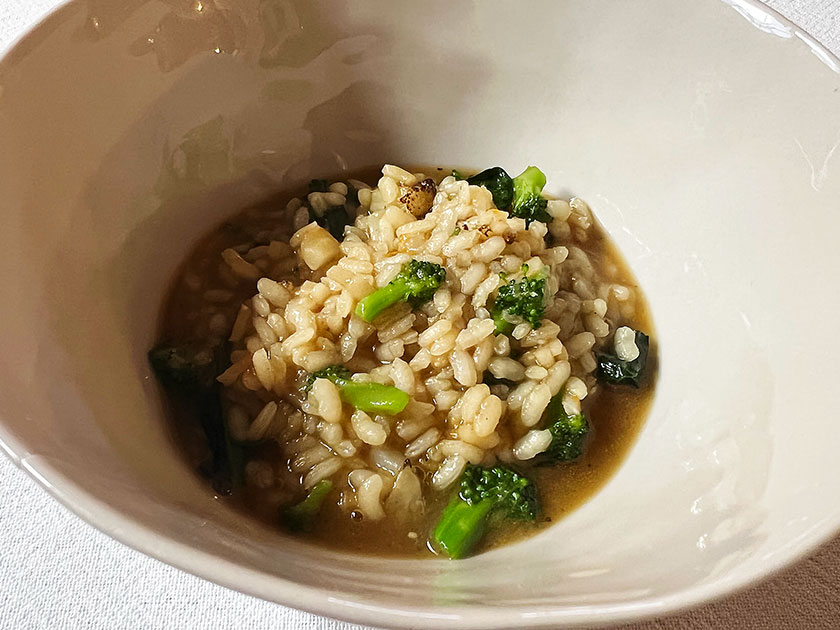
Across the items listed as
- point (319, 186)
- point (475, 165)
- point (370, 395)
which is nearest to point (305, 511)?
point (370, 395)

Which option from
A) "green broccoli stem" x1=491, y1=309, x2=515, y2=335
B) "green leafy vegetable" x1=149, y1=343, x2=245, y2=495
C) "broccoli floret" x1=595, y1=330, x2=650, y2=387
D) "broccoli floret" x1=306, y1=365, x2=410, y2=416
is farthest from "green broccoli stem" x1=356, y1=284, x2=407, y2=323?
"broccoli floret" x1=595, y1=330, x2=650, y2=387

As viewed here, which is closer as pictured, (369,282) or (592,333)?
(369,282)

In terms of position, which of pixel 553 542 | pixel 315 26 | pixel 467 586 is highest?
pixel 315 26

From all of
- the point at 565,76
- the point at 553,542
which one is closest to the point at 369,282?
the point at 553,542

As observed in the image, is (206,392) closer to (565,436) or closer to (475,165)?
(565,436)

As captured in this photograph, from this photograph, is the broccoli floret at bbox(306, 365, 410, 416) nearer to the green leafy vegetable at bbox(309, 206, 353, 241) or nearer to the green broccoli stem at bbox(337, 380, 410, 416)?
the green broccoli stem at bbox(337, 380, 410, 416)

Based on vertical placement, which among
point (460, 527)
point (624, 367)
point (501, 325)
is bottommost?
point (624, 367)

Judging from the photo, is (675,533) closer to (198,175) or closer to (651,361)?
(651,361)
